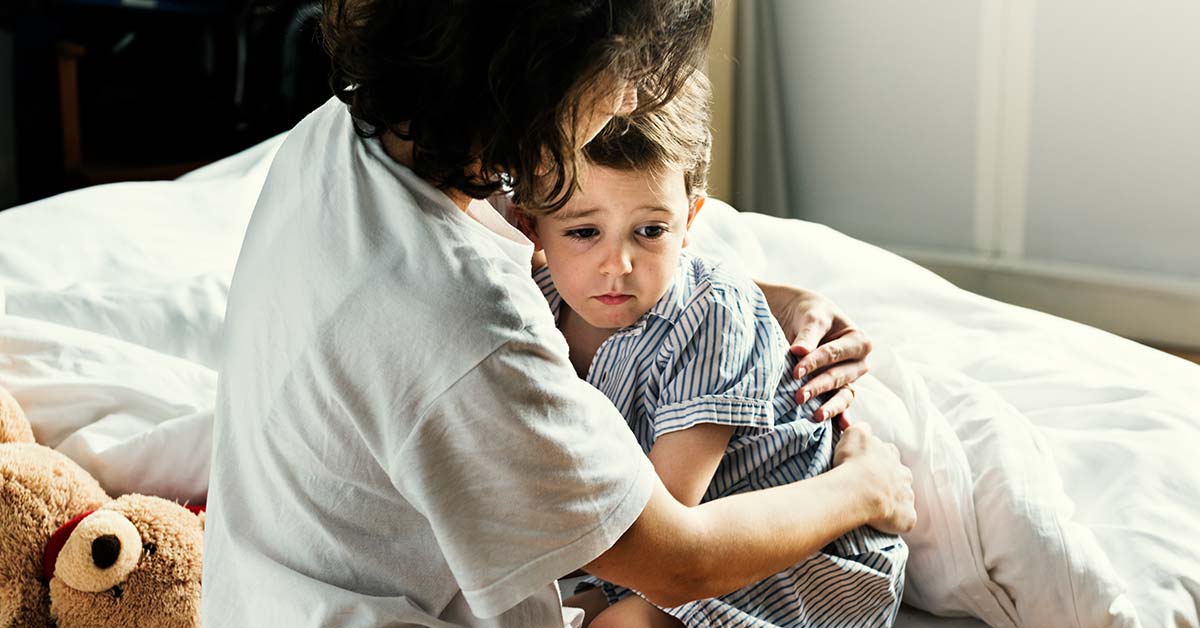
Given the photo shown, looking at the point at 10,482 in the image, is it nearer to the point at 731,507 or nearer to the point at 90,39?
the point at 731,507

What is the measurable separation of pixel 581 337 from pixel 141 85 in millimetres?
3432

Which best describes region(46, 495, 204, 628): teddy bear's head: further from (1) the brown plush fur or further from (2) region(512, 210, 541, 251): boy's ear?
(2) region(512, 210, 541, 251): boy's ear

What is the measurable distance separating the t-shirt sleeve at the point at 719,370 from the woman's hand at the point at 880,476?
0.30 feet

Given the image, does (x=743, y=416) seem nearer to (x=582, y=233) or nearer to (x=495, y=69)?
(x=582, y=233)

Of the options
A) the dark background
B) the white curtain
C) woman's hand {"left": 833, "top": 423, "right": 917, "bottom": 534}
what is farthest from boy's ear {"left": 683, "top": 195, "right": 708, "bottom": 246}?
the dark background

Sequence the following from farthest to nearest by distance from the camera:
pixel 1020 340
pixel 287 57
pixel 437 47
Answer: pixel 287 57
pixel 1020 340
pixel 437 47

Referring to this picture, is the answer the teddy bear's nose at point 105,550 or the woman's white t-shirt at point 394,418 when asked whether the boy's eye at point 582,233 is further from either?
the teddy bear's nose at point 105,550

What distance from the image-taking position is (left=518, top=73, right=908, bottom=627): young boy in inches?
44.4

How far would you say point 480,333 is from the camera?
2.39ft

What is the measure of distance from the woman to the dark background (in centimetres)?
316

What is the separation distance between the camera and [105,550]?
3.68 ft

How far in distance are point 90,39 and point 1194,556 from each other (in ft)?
13.0

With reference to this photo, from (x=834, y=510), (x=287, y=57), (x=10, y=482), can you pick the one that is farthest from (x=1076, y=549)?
(x=287, y=57)

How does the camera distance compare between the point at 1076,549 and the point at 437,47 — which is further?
the point at 1076,549
